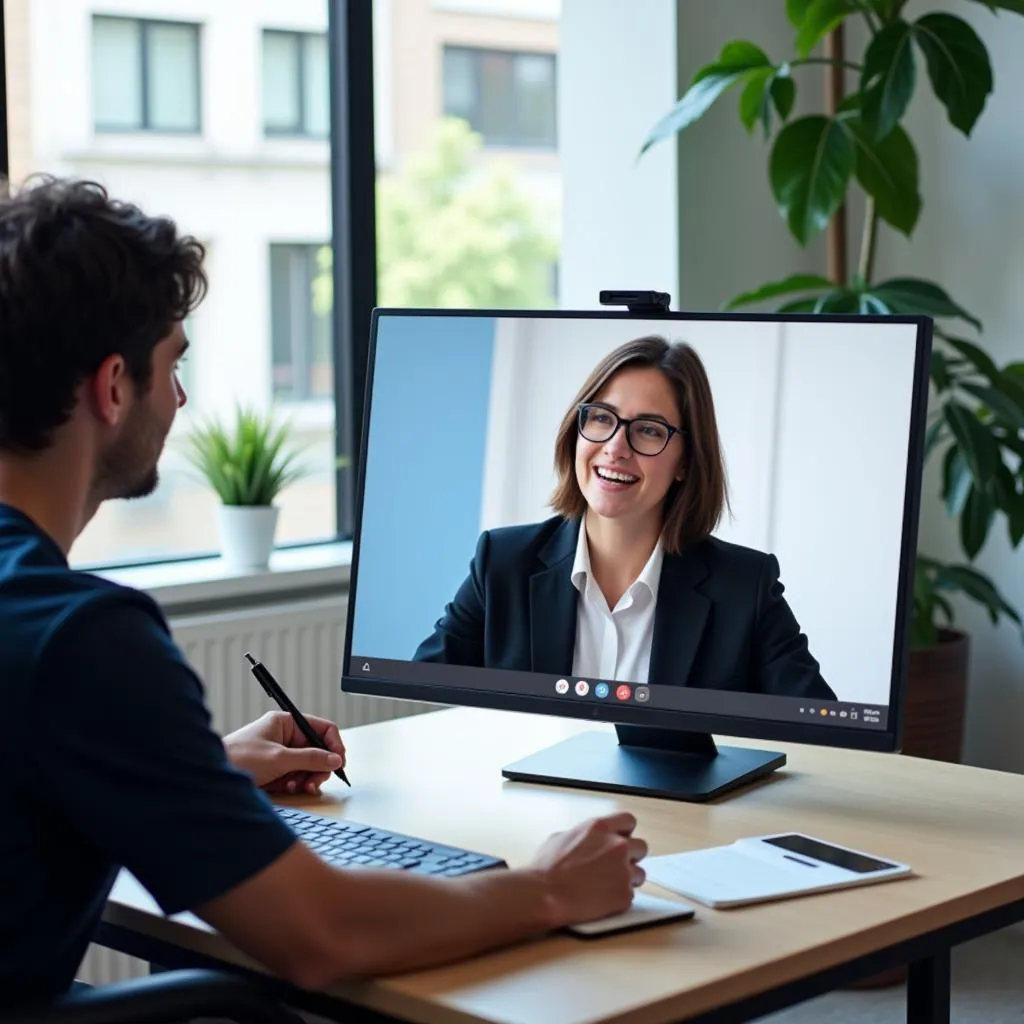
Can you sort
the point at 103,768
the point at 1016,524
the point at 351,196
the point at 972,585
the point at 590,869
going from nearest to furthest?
the point at 103,768, the point at 590,869, the point at 1016,524, the point at 972,585, the point at 351,196

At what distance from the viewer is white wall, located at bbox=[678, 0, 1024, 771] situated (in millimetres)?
3461

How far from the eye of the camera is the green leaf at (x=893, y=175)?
3152mm

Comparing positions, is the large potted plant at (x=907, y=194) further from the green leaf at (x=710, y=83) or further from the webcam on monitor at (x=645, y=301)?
the webcam on monitor at (x=645, y=301)

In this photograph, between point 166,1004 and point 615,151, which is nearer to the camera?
point 166,1004

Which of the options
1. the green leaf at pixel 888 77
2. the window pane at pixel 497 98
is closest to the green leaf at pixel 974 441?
the green leaf at pixel 888 77

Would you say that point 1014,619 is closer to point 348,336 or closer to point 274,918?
point 348,336

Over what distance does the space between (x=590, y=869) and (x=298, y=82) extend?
9.32 ft

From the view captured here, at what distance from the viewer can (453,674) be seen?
1.85 meters

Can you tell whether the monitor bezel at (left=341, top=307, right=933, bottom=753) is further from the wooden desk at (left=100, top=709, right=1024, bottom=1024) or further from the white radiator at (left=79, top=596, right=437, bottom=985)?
the white radiator at (left=79, top=596, right=437, bottom=985)

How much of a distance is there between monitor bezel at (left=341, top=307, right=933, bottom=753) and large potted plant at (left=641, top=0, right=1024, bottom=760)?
126cm

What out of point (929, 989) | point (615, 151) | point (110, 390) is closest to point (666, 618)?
point (929, 989)

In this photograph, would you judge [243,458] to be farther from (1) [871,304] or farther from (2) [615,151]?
(1) [871,304]

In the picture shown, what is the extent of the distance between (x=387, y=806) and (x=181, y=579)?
55.8 inches

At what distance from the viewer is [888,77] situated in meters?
3.04
